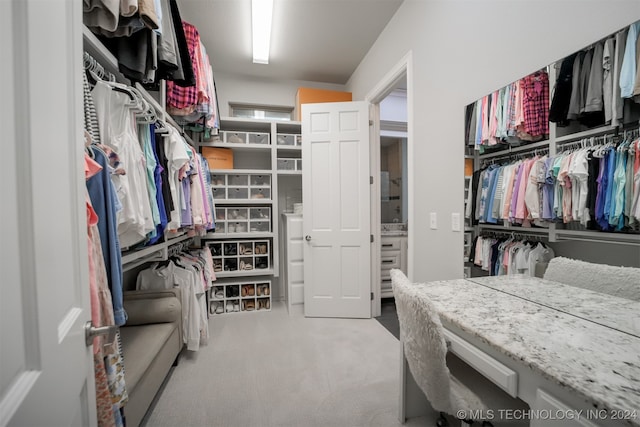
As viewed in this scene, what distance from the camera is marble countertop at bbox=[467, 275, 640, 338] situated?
2.75 ft

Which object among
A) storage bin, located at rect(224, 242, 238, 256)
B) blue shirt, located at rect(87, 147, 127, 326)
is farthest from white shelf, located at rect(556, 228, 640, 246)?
storage bin, located at rect(224, 242, 238, 256)

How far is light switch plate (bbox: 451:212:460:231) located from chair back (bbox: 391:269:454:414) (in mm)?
842

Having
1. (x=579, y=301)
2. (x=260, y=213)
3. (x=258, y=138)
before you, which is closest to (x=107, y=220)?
(x=579, y=301)

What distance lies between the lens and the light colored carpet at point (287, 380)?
1.47 metres

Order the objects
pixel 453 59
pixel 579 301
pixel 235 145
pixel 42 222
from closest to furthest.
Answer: pixel 42 222, pixel 579 301, pixel 453 59, pixel 235 145

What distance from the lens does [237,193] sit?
308 centimetres

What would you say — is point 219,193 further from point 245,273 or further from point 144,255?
point 144,255

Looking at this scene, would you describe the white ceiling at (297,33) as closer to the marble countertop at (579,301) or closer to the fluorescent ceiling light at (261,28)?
the fluorescent ceiling light at (261,28)

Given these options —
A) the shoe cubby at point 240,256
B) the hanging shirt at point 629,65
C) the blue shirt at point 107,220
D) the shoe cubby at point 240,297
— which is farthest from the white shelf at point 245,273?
the hanging shirt at point 629,65

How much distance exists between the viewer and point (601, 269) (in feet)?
3.33

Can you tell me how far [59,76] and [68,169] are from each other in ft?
0.61

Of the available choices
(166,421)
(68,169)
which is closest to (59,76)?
(68,169)

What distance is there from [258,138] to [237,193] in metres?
0.69

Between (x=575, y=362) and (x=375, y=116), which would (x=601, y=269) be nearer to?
(x=575, y=362)
